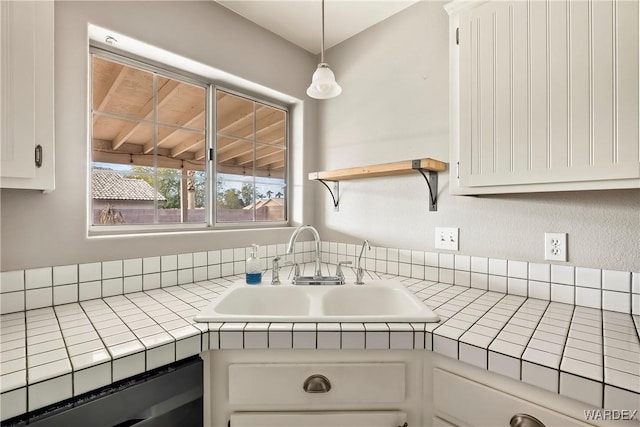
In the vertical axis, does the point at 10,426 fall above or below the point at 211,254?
below

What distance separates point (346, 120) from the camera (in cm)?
193

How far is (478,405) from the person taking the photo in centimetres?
81

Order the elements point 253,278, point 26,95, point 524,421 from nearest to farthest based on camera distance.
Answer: point 524,421, point 26,95, point 253,278

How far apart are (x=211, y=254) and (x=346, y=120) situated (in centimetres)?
122

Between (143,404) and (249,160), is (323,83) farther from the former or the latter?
(143,404)

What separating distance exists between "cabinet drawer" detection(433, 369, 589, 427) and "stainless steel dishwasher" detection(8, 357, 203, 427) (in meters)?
0.75

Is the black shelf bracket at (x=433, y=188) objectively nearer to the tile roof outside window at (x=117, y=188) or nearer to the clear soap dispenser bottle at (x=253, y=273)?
the clear soap dispenser bottle at (x=253, y=273)

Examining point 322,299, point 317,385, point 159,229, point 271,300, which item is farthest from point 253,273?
point 317,385

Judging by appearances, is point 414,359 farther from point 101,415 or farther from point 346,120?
point 346,120

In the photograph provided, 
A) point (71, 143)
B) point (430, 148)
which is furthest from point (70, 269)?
point (430, 148)

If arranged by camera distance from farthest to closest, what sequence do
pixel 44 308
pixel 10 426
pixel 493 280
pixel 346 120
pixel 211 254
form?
pixel 346 120 → pixel 211 254 → pixel 493 280 → pixel 44 308 → pixel 10 426

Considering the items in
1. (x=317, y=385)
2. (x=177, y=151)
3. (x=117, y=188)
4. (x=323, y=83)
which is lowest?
(x=317, y=385)

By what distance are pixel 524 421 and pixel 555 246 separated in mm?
756

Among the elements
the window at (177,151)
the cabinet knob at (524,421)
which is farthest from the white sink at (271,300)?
the cabinet knob at (524,421)
